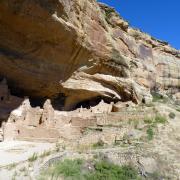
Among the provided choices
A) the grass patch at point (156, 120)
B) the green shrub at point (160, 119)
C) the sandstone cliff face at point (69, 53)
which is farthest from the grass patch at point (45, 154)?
the green shrub at point (160, 119)

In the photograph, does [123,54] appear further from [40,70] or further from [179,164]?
[179,164]

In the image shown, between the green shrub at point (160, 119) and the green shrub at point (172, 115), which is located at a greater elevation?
the green shrub at point (172, 115)

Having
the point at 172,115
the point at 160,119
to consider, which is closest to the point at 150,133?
the point at 160,119

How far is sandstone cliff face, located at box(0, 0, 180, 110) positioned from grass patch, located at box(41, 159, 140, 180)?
8.61 m

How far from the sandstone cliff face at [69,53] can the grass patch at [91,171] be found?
8.61m

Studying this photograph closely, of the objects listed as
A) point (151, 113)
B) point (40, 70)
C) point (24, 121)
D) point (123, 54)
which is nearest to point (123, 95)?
point (123, 54)

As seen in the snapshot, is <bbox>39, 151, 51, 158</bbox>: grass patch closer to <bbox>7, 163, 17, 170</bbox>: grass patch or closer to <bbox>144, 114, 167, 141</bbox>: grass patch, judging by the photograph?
<bbox>7, 163, 17, 170</bbox>: grass patch

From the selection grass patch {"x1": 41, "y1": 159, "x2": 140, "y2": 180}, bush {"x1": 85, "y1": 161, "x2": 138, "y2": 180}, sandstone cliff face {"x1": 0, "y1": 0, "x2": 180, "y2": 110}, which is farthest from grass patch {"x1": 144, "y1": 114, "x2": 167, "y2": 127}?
grass patch {"x1": 41, "y1": 159, "x2": 140, "y2": 180}

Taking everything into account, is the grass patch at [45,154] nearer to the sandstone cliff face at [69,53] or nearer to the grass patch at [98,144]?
the grass patch at [98,144]

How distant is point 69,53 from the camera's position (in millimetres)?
24031

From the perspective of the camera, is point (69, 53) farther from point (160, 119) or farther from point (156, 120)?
point (160, 119)

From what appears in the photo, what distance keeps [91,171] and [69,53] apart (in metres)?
9.93

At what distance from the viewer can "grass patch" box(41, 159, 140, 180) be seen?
1561cm

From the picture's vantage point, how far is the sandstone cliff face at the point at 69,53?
2088 centimetres
